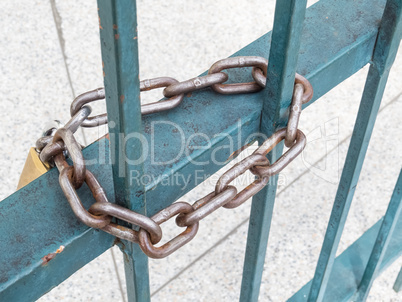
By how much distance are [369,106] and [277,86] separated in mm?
289

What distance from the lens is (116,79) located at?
598 mm

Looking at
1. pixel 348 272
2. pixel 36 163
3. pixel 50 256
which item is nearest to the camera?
pixel 50 256

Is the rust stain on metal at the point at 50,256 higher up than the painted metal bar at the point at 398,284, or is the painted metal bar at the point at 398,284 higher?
the rust stain on metal at the point at 50,256

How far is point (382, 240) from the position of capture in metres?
1.64

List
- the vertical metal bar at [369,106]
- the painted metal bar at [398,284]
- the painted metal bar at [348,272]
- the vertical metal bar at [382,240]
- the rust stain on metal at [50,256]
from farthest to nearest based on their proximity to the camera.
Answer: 1. the painted metal bar at [398,284]
2. the painted metal bar at [348,272]
3. the vertical metal bar at [382,240]
4. the vertical metal bar at [369,106]
5. the rust stain on metal at [50,256]

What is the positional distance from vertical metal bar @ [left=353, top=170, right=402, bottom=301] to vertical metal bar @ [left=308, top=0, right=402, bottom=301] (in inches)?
12.0

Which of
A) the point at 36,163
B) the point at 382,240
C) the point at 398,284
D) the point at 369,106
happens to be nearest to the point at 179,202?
the point at 36,163

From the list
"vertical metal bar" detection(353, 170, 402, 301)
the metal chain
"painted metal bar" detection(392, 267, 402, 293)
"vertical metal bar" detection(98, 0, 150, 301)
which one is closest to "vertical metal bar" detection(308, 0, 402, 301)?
the metal chain

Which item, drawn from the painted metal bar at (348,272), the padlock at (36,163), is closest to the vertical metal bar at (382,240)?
the painted metal bar at (348,272)

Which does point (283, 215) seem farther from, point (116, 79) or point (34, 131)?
point (116, 79)

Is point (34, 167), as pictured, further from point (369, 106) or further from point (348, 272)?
point (348, 272)

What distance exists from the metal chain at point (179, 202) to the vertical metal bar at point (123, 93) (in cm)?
3

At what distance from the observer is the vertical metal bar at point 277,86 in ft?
2.35

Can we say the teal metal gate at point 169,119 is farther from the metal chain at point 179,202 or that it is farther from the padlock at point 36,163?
the padlock at point 36,163
